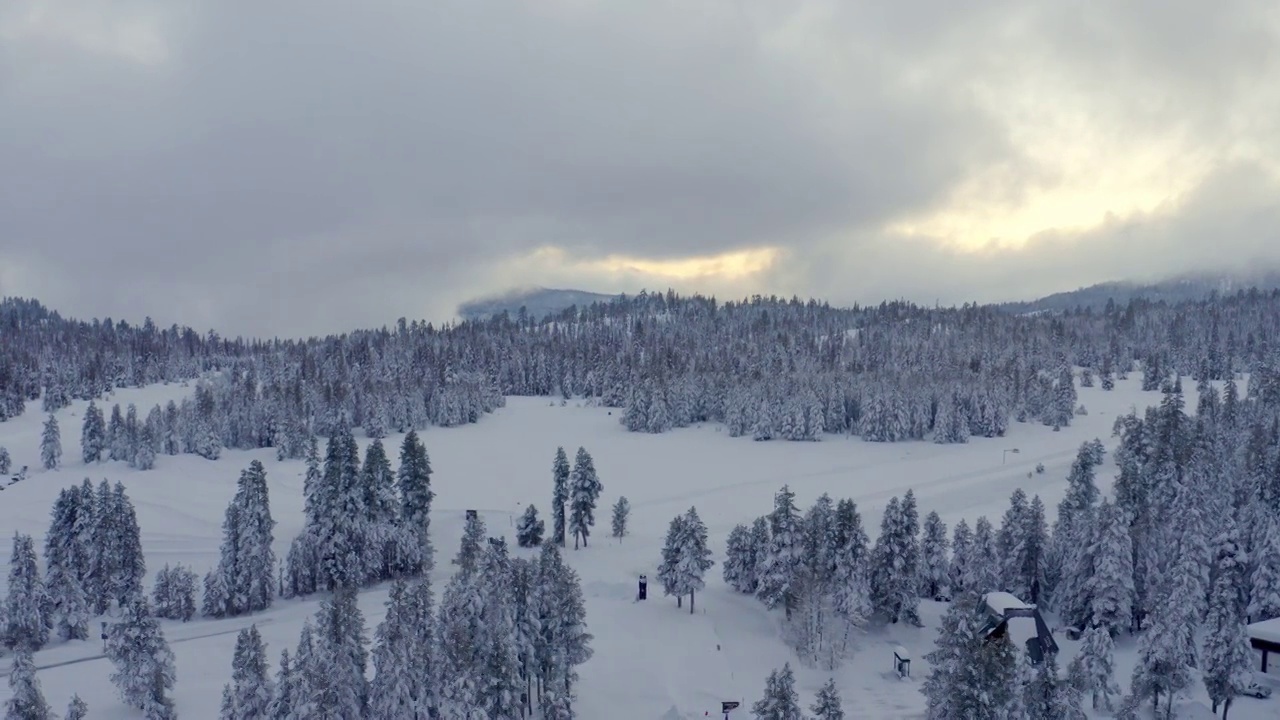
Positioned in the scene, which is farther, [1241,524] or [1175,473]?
[1175,473]

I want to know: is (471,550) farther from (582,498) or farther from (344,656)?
(582,498)

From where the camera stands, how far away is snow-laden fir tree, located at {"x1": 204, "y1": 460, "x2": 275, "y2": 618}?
62.3m

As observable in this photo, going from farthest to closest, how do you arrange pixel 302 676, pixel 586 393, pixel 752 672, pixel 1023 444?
pixel 586 393 < pixel 1023 444 < pixel 752 672 < pixel 302 676

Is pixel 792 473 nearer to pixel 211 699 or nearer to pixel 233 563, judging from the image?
pixel 233 563

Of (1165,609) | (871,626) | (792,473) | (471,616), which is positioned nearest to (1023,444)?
(792,473)

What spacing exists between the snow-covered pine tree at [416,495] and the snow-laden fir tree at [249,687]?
33.8 meters

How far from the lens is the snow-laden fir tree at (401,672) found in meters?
38.4

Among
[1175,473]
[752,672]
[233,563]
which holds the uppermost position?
[1175,473]

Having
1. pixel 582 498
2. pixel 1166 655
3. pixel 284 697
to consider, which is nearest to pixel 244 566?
pixel 582 498

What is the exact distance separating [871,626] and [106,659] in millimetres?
52229

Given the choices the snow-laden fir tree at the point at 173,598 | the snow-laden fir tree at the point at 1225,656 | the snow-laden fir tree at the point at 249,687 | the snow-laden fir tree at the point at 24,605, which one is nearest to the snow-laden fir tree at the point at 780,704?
the snow-laden fir tree at the point at 249,687

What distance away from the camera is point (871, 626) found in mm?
57750

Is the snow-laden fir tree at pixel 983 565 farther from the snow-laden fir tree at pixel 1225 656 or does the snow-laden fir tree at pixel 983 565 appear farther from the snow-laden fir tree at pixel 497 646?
the snow-laden fir tree at pixel 497 646

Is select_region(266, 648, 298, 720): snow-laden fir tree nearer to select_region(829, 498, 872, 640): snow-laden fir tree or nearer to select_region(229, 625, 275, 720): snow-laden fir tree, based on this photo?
select_region(229, 625, 275, 720): snow-laden fir tree
